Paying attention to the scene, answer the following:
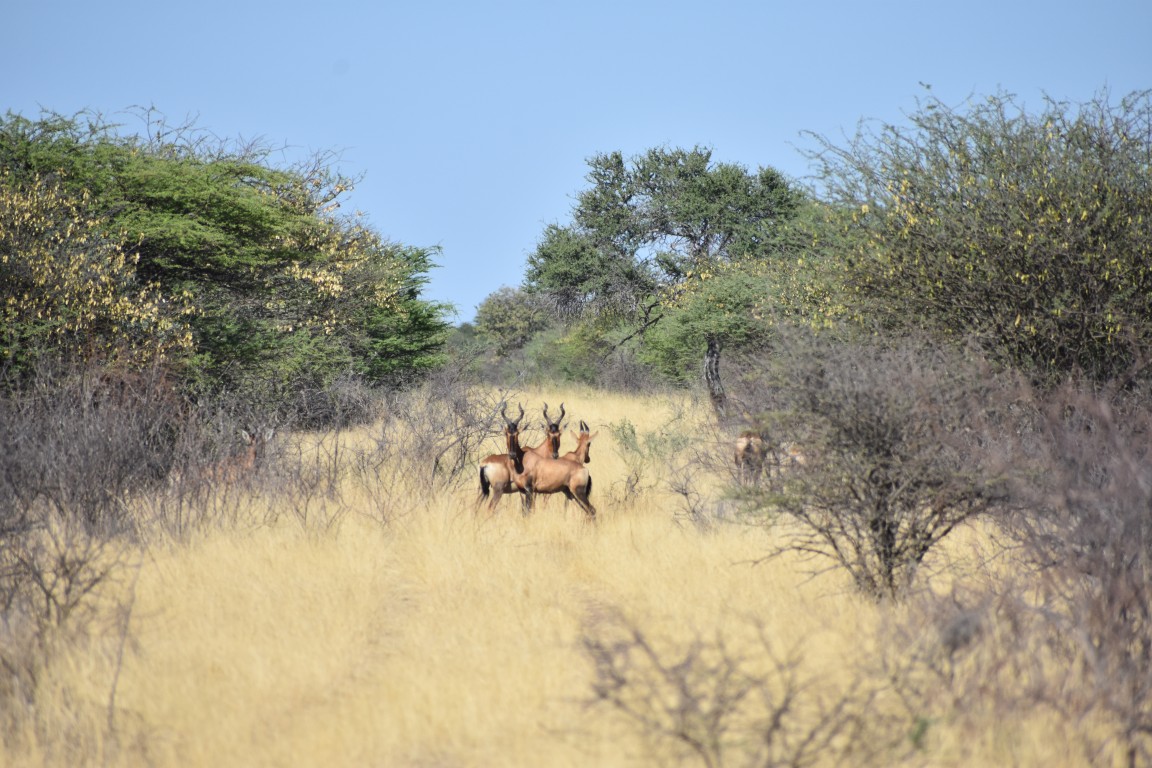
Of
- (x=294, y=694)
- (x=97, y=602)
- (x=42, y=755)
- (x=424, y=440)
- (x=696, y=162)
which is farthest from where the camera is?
(x=696, y=162)

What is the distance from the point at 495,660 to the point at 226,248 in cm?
1167

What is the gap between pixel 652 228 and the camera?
25.3 meters

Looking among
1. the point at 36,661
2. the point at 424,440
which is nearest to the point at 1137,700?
the point at 36,661

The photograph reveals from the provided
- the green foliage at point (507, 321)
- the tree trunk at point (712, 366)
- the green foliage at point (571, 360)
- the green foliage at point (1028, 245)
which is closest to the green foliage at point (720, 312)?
the tree trunk at point (712, 366)

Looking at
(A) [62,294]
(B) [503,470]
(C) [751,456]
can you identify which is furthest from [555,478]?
(A) [62,294]

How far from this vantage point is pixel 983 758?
4477mm

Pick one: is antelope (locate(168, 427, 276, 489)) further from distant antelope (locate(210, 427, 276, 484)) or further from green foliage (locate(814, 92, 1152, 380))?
green foliage (locate(814, 92, 1152, 380))

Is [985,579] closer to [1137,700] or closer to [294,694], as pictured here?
[1137,700]

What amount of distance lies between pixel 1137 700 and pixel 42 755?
492 centimetres

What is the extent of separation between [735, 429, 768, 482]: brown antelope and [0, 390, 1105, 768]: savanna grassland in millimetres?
623

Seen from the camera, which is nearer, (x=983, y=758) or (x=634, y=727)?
(x=983, y=758)

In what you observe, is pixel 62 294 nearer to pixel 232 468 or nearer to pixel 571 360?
pixel 232 468

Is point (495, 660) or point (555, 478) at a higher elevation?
point (555, 478)

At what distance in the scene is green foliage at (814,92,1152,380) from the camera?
397 inches
